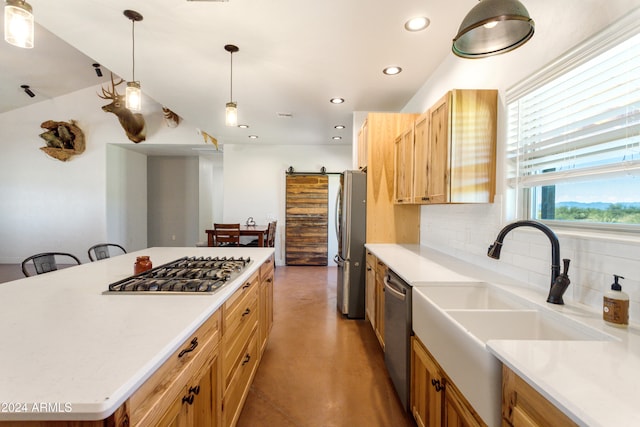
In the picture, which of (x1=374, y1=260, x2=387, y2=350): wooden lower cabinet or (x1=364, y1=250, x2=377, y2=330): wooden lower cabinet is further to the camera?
(x1=364, y1=250, x2=377, y2=330): wooden lower cabinet

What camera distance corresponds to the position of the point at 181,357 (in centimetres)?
94

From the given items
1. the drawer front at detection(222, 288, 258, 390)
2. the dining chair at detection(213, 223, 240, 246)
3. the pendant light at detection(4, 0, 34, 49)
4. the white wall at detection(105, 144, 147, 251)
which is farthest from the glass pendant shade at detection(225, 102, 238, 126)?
the white wall at detection(105, 144, 147, 251)

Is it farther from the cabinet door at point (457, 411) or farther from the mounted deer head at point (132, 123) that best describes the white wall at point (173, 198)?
the cabinet door at point (457, 411)

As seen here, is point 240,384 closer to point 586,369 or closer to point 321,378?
point 321,378

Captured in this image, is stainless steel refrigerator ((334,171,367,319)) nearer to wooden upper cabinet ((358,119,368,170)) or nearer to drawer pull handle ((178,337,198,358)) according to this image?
wooden upper cabinet ((358,119,368,170))

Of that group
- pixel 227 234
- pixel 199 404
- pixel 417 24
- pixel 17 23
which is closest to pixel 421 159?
pixel 417 24

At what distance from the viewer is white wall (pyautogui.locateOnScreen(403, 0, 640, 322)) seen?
1122 mm

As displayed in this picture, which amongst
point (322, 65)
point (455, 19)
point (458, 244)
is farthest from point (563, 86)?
point (322, 65)

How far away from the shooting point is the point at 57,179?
580 centimetres

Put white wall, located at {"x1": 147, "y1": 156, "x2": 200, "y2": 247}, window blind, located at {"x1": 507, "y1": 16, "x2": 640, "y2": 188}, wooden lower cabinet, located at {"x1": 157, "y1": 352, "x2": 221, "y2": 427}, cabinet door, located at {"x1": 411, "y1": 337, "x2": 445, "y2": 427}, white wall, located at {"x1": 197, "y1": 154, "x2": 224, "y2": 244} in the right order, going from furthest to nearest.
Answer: white wall, located at {"x1": 147, "y1": 156, "x2": 200, "y2": 247} → white wall, located at {"x1": 197, "y1": 154, "x2": 224, "y2": 244} → cabinet door, located at {"x1": 411, "y1": 337, "x2": 445, "y2": 427} → window blind, located at {"x1": 507, "y1": 16, "x2": 640, "y2": 188} → wooden lower cabinet, located at {"x1": 157, "y1": 352, "x2": 221, "y2": 427}

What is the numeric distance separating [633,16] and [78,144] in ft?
25.6

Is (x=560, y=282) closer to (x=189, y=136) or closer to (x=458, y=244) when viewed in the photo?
(x=458, y=244)

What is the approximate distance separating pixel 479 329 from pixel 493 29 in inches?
54.9

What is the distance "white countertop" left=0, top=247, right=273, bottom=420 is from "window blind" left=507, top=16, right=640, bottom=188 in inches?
71.8
